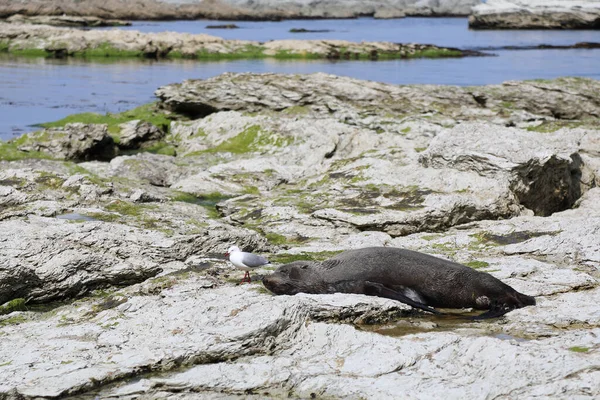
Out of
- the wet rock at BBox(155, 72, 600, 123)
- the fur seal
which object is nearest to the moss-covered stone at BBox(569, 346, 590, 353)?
the fur seal

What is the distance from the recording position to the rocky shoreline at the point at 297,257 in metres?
8.73

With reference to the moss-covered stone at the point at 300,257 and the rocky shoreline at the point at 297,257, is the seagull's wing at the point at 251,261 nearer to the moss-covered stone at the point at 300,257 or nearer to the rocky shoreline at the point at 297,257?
the rocky shoreline at the point at 297,257

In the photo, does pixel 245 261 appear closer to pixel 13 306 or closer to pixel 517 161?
pixel 13 306

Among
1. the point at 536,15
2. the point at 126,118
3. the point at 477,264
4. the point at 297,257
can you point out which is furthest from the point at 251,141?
the point at 536,15

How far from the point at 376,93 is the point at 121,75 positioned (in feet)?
117

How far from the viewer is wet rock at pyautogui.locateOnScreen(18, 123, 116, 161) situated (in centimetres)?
3020

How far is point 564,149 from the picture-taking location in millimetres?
20031

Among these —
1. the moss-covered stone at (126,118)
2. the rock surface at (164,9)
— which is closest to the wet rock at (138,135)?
the moss-covered stone at (126,118)

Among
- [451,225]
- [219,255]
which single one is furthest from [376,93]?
[219,255]

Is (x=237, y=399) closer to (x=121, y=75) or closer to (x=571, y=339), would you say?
(x=571, y=339)

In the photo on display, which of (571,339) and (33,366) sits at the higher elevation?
(571,339)

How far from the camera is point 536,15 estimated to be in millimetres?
147875

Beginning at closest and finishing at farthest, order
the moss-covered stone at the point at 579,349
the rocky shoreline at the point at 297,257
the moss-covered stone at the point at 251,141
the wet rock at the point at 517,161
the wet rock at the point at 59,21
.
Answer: the moss-covered stone at the point at 579,349 → the rocky shoreline at the point at 297,257 → the wet rock at the point at 517,161 → the moss-covered stone at the point at 251,141 → the wet rock at the point at 59,21

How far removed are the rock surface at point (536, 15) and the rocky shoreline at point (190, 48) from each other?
61.8m
